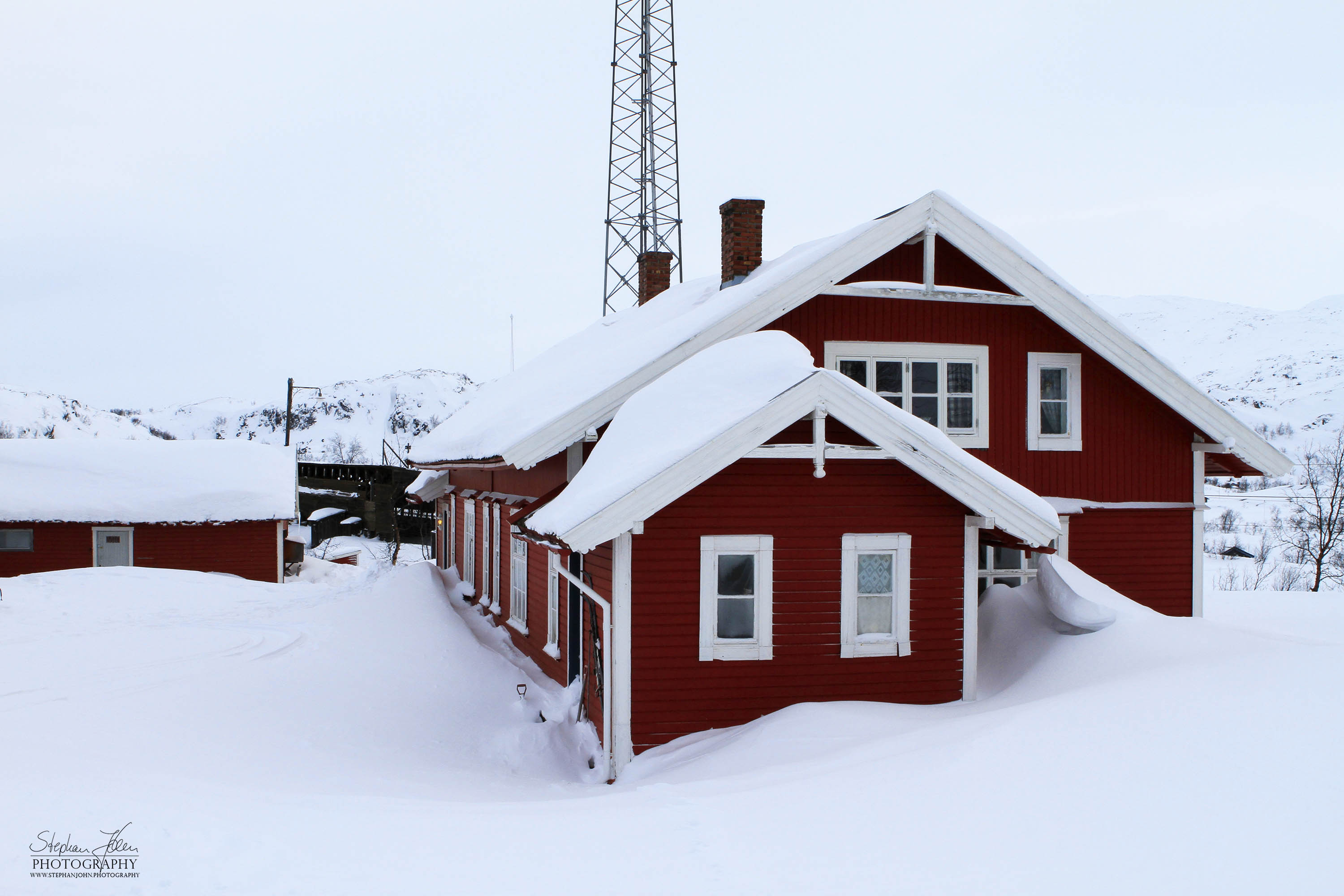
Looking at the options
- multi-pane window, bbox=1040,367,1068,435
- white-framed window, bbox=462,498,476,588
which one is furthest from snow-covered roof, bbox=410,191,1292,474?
white-framed window, bbox=462,498,476,588

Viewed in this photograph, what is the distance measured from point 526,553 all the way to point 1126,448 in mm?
8572

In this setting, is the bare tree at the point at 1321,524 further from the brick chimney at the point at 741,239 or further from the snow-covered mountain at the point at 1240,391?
the snow-covered mountain at the point at 1240,391

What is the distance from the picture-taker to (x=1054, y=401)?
1283 cm

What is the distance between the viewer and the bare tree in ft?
103

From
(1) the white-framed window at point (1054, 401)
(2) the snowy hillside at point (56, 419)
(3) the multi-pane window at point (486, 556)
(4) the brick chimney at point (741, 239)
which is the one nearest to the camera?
(1) the white-framed window at point (1054, 401)

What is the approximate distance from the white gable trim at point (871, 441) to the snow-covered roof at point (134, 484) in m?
19.4

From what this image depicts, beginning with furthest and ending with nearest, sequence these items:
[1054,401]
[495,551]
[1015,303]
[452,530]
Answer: [452,530]
[495,551]
[1054,401]
[1015,303]

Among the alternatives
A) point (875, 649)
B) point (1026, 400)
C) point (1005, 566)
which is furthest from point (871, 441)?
point (1005, 566)

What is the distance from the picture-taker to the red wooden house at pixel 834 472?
9039 mm

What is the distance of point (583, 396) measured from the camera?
11203 millimetres

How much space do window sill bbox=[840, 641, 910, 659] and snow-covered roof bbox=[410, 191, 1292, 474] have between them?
3763 mm

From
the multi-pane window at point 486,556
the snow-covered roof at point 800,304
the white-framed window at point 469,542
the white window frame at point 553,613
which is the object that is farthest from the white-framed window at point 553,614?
the white-framed window at point 469,542

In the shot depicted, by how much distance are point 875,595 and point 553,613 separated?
189 inches

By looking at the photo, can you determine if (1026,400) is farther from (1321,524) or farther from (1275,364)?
(1275,364)
